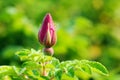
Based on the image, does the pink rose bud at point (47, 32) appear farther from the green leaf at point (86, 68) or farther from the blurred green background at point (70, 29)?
the blurred green background at point (70, 29)

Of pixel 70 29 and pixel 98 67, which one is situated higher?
pixel 70 29

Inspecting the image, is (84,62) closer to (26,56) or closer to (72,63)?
(72,63)

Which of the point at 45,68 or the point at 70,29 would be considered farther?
the point at 70,29

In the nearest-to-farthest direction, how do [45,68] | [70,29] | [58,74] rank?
[58,74] < [45,68] < [70,29]

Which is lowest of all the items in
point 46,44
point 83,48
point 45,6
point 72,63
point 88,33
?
point 72,63

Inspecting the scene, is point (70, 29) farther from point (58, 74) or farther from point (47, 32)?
point (58, 74)

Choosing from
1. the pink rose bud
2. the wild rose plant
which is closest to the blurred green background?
the pink rose bud

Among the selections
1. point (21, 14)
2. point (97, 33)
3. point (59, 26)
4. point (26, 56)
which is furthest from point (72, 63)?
point (97, 33)

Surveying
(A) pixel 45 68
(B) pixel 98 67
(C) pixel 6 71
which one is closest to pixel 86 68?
(B) pixel 98 67
